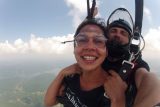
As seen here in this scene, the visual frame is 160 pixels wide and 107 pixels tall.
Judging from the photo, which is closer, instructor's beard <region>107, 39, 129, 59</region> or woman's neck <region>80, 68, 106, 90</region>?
instructor's beard <region>107, 39, 129, 59</region>

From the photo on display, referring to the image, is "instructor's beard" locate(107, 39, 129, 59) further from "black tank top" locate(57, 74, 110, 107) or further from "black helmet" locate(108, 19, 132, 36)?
"black tank top" locate(57, 74, 110, 107)

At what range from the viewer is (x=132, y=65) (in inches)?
83.7

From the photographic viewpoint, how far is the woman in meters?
2.30

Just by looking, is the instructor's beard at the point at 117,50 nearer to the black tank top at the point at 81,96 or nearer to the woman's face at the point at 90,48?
the woman's face at the point at 90,48

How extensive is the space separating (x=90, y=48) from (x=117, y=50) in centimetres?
23

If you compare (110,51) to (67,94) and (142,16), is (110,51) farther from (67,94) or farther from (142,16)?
(67,94)

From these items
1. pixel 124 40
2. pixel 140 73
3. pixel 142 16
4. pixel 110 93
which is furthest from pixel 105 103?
pixel 142 16

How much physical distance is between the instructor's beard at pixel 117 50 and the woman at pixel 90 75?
4 cm

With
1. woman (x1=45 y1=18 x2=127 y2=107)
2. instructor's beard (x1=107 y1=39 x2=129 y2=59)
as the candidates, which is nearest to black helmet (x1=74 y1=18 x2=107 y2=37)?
woman (x1=45 y1=18 x2=127 y2=107)

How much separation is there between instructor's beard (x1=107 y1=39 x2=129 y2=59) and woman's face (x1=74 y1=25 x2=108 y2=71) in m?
0.05

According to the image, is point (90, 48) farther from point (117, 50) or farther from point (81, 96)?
point (81, 96)

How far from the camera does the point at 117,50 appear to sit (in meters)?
2.35

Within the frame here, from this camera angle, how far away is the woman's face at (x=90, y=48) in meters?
2.36

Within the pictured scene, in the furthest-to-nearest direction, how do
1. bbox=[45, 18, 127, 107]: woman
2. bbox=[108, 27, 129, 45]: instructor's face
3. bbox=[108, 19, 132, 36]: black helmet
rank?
bbox=[108, 19, 132, 36]: black helmet, bbox=[108, 27, 129, 45]: instructor's face, bbox=[45, 18, 127, 107]: woman
